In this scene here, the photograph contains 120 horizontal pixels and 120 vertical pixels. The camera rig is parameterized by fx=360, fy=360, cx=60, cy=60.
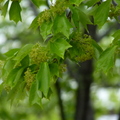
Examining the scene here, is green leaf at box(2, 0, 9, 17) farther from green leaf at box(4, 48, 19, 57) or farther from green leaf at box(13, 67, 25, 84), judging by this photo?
green leaf at box(13, 67, 25, 84)

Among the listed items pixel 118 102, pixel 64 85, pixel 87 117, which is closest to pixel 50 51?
pixel 87 117

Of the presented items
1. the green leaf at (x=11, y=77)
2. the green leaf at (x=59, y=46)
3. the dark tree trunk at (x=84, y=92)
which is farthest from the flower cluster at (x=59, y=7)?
the dark tree trunk at (x=84, y=92)

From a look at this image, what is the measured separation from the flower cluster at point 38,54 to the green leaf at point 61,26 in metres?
0.12

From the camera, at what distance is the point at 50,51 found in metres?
1.82

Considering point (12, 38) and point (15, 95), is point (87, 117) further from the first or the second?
point (15, 95)

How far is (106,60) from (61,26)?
305 mm

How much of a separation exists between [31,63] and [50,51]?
175 millimetres

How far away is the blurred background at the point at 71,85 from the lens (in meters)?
4.74

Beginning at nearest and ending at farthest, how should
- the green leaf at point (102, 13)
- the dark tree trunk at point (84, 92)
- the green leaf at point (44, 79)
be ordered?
the green leaf at point (44, 79) → the green leaf at point (102, 13) → the dark tree trunk at point (84, 92)

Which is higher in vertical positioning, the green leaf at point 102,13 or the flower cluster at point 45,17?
the flower cluster at point 45,17

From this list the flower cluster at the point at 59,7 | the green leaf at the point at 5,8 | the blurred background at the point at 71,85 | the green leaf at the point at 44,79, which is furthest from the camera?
the blurred background at the point at 71,85

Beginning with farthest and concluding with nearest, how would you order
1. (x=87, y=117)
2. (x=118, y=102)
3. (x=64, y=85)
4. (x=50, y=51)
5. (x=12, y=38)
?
(x=118, y=102) → (x=12, y=38) → (x=64, y=85) → (x=87, y=117) → (x=50, y=51)

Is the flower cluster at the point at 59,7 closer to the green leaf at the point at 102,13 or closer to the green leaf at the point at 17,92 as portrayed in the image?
the green leaf at the point at 102,13

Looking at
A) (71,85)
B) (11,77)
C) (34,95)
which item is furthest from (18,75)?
(71,85)
